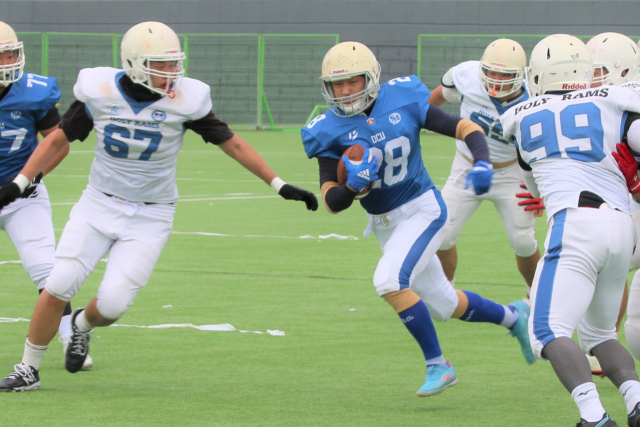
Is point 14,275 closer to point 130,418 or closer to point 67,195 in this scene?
point 130,418

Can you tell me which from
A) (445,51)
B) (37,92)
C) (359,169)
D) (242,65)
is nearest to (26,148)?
(37,92)

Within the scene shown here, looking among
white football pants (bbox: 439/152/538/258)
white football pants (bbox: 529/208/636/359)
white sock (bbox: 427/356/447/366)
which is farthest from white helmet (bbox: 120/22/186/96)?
white football pants (bbox: 439/152/538/258)

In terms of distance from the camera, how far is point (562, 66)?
159 inches

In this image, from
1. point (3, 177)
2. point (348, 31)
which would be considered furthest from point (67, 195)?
point (348, 31)

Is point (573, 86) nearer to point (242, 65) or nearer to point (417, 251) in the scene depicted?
point (417, 251)

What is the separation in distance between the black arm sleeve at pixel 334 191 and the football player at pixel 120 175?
0.15 metres

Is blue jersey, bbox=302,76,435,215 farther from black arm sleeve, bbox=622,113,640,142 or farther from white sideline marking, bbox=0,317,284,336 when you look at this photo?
white sideline marking, bbox=0,317,284,336

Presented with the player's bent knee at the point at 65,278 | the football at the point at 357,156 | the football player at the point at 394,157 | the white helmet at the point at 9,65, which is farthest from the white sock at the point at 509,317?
the white helmet at the point at 9,65

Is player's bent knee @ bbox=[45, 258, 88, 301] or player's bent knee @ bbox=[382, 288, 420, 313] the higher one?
player's bent knee @ bbox=[45, 258, 88, 301]

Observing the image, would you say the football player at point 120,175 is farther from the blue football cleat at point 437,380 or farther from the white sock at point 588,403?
the white sock at point 588,403

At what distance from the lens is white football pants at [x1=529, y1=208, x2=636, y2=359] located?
3.73m

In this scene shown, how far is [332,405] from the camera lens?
→ 453 cm

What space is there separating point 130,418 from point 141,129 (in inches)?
56.3

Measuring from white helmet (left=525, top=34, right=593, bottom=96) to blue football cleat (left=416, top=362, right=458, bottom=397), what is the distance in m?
1.37
